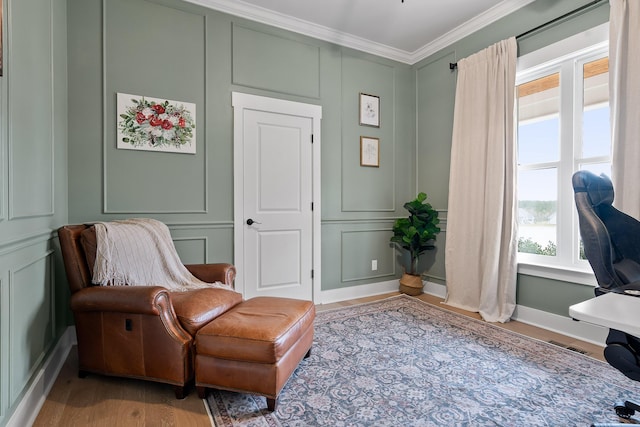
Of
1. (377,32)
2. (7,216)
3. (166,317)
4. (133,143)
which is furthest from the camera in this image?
(377,32)

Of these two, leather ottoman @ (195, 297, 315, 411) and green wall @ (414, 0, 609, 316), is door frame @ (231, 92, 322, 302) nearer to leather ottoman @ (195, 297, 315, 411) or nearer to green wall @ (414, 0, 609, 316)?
leather ottoman @ (195, 297, 315, 411)

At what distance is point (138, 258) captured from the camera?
84.4 inches

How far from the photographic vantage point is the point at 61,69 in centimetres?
233

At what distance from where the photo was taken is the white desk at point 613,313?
0.75 metres

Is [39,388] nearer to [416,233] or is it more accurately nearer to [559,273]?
[416,233]

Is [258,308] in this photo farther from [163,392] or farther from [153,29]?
[153,29]

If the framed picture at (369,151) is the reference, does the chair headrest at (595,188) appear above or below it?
below

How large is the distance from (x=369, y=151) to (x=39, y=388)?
3429mm

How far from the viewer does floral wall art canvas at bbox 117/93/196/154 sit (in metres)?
2.66

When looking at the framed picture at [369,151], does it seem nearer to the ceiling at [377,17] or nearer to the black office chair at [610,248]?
the ceiling at [377,17]

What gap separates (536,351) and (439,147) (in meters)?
2.32

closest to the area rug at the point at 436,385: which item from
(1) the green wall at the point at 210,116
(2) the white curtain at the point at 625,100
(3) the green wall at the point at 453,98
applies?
(3) the green wall at the point at 453,98

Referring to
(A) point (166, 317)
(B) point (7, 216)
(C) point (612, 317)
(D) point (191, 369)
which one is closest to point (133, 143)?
(B) point (7, 216)

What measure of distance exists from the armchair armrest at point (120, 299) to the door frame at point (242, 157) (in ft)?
4.29
